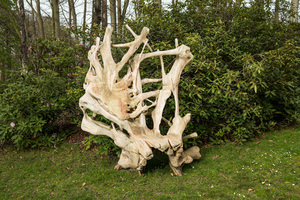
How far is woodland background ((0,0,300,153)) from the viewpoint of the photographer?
16.3 ft

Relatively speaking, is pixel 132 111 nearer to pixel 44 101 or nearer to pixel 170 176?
pixel 170 176

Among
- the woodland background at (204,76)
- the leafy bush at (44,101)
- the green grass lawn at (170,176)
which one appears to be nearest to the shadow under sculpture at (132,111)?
the green grass lawn at (170,176)

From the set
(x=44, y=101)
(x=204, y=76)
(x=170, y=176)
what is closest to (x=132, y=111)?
(x=170, y=176)

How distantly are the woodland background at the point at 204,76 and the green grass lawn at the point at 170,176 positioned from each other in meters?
0.49

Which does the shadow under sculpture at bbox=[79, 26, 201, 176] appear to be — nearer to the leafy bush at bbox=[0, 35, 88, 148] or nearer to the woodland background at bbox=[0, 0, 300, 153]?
the woodland background at bbox=[0, 0, 300, 153]

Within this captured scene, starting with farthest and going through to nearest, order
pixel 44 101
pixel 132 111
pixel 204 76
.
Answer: pixel 44 101 → pixel 204 76 → pixel 132 111

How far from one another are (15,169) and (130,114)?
3.22m

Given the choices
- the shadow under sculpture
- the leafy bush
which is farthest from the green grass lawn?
the leafy bush

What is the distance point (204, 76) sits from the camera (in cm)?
495

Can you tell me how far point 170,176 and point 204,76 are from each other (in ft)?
7.51

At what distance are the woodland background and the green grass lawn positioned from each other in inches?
19.1

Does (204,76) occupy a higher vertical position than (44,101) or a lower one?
higher

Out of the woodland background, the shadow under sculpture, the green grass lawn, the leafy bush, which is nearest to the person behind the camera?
the green grass lawn

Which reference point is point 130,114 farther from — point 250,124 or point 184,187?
point 250,124
